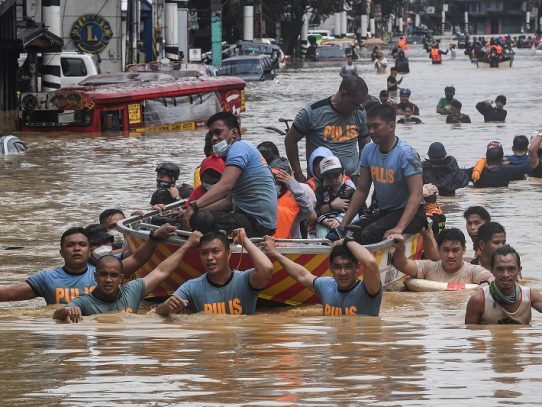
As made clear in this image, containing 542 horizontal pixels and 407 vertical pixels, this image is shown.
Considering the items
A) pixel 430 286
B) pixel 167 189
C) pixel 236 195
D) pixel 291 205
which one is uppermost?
pixel 236 195

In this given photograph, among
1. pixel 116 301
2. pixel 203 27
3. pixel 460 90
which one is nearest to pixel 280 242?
pixel 116 301

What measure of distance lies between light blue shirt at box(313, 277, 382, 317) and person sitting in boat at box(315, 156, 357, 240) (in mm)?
2262

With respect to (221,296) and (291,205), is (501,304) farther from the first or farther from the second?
(291,205)

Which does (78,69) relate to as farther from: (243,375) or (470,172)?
(243,375)

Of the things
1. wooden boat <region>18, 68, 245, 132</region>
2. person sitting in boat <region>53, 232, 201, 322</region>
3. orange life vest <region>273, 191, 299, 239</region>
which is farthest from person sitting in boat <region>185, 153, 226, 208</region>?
wooden boat <region>18, 68, 245, 132</region>

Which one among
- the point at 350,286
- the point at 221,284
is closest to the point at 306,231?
the point at 221,284

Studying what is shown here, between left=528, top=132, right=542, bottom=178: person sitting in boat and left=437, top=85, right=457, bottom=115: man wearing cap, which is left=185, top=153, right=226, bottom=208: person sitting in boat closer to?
left=528, top=132, right=542, bottom=178: person sitting in boat

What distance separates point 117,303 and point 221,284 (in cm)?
75

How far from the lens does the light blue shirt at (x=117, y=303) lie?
32.8 ft

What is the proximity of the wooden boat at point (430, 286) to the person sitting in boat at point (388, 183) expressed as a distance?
438 millimetres

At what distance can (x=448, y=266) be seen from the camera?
12.2 metres

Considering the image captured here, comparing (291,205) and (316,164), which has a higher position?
(316,164)

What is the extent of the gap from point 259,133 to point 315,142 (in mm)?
18067

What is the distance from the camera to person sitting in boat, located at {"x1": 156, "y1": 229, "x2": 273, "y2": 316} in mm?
10195
